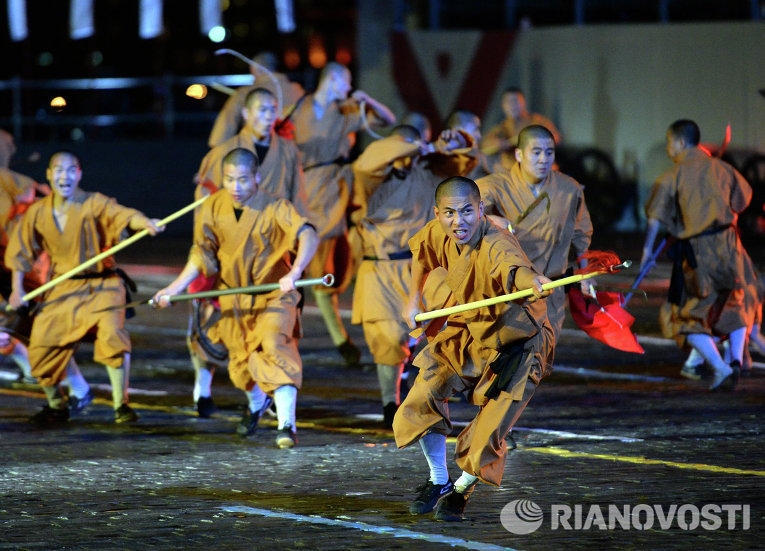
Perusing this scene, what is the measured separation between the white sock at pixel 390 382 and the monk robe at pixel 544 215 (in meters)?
1.28

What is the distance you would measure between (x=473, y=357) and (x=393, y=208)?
2.97m

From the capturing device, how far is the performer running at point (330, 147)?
36.3 feet

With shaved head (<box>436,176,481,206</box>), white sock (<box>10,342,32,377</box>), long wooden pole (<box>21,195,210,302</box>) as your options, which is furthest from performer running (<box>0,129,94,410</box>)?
shaved head (<box>436,176,481,206</box>)

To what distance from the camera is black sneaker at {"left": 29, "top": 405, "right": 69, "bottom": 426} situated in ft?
28.2

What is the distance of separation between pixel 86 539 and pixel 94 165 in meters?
15.4

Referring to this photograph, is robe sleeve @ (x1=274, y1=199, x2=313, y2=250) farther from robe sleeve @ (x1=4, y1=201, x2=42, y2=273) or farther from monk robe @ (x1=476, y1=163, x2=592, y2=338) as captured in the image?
robe sleeve @ (x1=4, y1=201, x2=42, y2=273)

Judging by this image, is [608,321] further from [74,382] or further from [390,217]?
[74,382]

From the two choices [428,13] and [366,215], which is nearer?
[366,215]

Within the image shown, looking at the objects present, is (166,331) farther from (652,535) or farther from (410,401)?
(652,535)

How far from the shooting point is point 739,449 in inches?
288

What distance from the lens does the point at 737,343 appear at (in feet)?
31.0

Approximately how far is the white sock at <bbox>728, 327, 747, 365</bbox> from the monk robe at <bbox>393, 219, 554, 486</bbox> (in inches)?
143

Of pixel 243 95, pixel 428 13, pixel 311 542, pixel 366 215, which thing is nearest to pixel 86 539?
pixel 311 542

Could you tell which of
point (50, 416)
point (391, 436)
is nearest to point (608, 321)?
point (391, 436)
